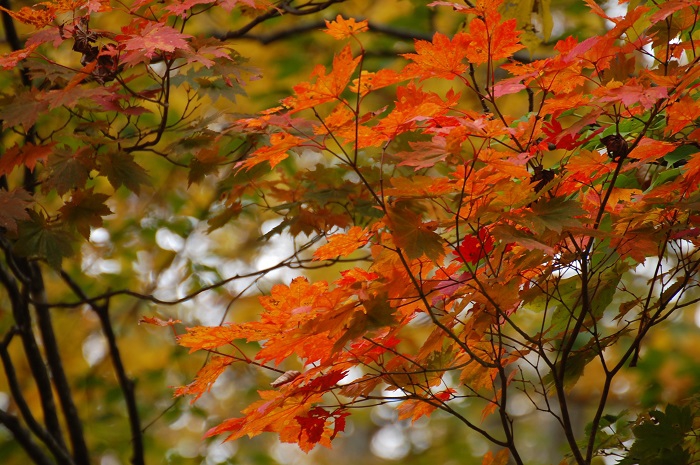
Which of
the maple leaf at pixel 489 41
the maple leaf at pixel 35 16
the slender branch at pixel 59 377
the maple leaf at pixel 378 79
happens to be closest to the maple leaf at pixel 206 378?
the maple leaf at pixel 378 79

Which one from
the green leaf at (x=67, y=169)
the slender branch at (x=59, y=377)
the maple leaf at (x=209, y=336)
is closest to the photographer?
the maple leaf at (x=209, y=336)

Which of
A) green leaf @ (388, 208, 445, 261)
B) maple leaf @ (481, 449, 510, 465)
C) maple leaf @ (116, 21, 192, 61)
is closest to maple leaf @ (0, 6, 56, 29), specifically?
maple leaf @ (116, 21, 192, 61)

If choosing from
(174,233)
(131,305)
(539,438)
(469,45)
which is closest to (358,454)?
(539,438)

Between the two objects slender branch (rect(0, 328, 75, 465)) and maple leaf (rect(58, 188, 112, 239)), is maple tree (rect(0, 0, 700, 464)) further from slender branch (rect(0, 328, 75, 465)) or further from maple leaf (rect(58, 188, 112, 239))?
slender branch (rect(0, 328, 75, 465))

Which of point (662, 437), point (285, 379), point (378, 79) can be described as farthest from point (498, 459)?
point (378, 79)

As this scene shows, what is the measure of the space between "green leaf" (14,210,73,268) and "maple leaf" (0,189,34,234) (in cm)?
18

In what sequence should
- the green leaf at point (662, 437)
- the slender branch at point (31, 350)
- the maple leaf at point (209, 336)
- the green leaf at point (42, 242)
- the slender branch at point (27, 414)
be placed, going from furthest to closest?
the slender branch at point (31, 350), the slender branch at point (27, 414), the green leaf at point (42, 242), the green leaf at point (662, 437), the maple leaf at point (209, 336)

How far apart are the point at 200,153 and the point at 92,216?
0.30m

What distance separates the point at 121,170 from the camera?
180 cm

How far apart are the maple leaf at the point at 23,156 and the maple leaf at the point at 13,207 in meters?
0.06

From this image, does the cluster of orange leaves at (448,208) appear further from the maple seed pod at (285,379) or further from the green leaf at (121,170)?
the green leaf at (121,170)

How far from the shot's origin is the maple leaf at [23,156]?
1.70 meters

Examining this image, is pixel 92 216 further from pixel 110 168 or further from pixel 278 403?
pixel 278 403

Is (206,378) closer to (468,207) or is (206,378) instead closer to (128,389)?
(468,207)
